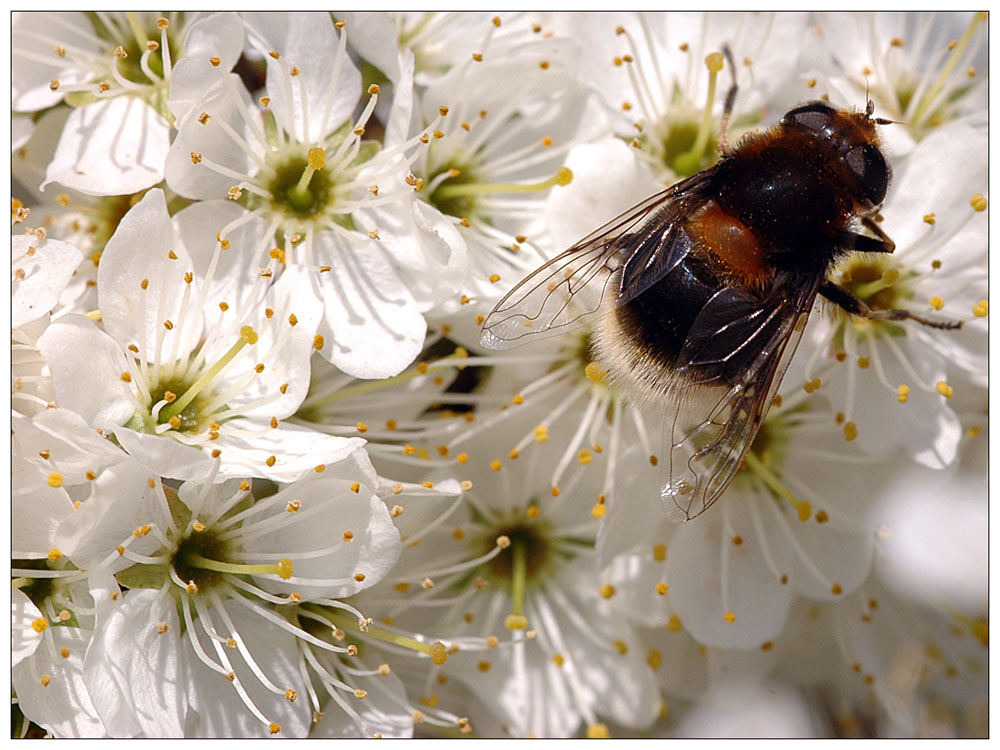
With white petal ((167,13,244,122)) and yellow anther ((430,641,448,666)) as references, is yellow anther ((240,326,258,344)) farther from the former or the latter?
yellow anther ((430,641,448,666))

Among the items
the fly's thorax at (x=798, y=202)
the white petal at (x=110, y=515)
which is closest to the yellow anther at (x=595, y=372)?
the fly's thorax at (x=798, y=202)

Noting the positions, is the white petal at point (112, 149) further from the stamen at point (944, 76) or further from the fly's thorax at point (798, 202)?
the stamen at point (944, 76)

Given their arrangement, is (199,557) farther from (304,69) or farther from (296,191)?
(304,69)

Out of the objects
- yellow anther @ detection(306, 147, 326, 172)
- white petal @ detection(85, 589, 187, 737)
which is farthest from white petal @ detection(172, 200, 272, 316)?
white petal @ detection(85, 589, 187, 737)

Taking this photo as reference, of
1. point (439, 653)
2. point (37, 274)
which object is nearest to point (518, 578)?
point (439, 653)

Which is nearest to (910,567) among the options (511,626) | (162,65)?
(511,626)
